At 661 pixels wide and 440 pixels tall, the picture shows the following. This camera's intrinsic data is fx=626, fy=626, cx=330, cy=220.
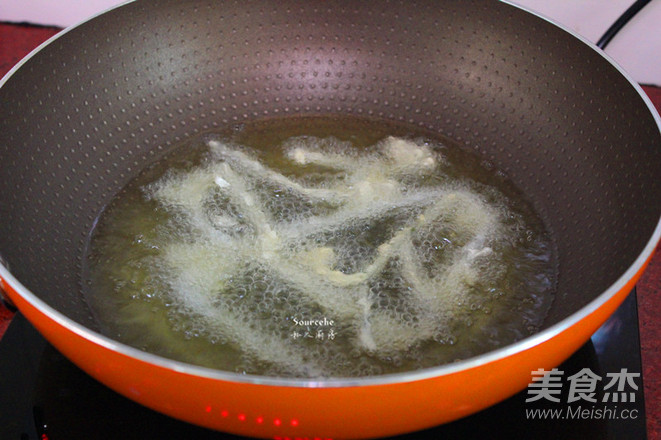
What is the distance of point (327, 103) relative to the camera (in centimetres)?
113

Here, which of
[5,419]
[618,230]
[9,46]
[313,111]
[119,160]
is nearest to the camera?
[5,419]

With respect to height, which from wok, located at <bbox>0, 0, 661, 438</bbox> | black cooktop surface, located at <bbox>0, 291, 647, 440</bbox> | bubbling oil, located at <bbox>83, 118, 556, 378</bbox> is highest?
wok, located at <bbox>0, 0, 661, 438</bbox>

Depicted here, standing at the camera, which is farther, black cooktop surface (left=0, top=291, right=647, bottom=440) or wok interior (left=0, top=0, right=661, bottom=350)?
wok interior (left=0, top=0, right=661, bottom=350)

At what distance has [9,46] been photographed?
147cm

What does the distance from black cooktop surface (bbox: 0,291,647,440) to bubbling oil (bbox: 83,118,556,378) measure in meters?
0.08

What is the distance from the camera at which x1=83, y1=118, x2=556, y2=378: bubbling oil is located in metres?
0.76

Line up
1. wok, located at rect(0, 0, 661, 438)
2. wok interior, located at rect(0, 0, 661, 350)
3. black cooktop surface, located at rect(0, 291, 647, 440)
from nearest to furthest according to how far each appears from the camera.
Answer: wok, located at rect(0, 0, 661, 438) → black cooktop surface, located at rect(0, 291, 647, 440) → wok interior, located at rect(0, 0, 661, 350)

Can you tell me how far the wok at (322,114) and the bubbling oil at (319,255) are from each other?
0.05 meters

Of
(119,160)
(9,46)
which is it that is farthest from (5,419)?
(9,46)

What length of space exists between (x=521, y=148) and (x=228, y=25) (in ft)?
1.79

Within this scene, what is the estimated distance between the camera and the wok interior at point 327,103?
0.83 m

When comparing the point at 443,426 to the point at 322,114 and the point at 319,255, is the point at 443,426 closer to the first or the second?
the point at 319,255

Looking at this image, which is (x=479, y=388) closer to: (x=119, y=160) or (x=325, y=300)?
(x=325, y=300)

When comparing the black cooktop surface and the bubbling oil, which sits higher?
the bubbling oil
